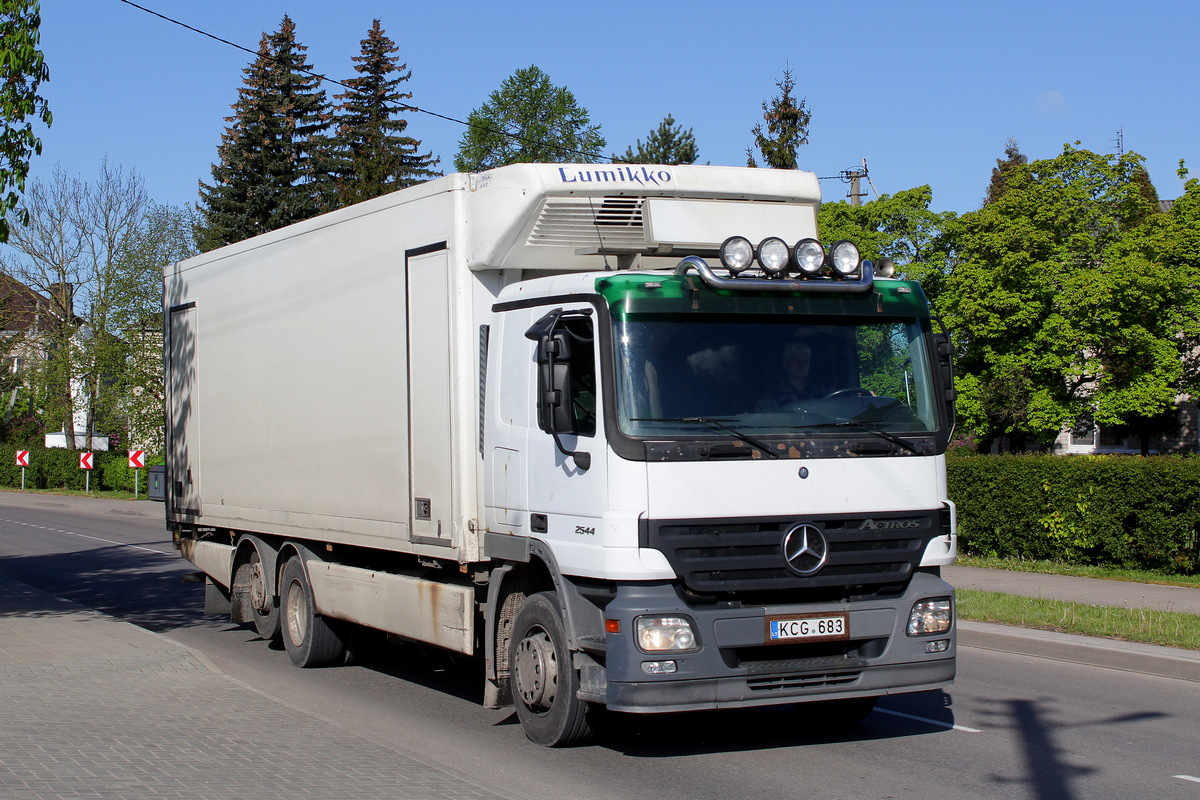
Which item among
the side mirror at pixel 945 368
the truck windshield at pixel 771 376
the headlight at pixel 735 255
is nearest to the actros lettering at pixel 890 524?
the truck windshield at pixel 771 376

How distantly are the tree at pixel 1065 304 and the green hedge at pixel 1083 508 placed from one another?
34.5ft

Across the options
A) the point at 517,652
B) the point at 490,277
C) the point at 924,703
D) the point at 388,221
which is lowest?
the point at 924,703

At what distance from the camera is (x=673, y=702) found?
20.2 feet

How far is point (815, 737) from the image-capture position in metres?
7.39

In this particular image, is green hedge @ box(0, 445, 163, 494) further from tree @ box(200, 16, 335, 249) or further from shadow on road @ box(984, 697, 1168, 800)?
shadow on road @ box(984, 697, 1168, 800)

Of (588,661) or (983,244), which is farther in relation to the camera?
(983,244)

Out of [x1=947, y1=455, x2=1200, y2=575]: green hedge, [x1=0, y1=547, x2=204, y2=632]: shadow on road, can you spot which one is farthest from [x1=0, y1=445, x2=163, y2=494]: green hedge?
[x1=947, y1=455, x2=1200, y2=575]: green hedge

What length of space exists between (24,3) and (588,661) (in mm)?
7720

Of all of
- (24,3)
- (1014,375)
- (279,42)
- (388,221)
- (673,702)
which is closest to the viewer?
(673,702)

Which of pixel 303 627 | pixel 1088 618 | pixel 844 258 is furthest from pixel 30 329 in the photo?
pixel 844 258

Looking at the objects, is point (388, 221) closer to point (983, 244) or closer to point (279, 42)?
point (983, 244)

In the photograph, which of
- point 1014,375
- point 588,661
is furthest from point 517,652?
point 1014,375

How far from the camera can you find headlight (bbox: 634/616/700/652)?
20.1ft

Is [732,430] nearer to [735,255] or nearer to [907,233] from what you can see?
[735,255]
